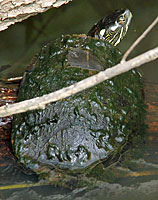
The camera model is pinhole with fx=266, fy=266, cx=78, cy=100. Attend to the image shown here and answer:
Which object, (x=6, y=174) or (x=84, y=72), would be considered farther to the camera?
(x=84, y=72)

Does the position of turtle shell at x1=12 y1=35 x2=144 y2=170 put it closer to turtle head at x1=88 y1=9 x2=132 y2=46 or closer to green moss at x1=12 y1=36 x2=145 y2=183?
green moss at x1=12 y1=36 x2=145 y2=183

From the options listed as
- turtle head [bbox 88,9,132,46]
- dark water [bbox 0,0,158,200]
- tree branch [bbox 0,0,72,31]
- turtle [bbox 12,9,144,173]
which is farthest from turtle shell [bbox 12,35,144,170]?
turtle head [bbox 88,9,132,46]

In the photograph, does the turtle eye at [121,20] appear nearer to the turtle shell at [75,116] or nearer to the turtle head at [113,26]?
the turtle head at [113,26]

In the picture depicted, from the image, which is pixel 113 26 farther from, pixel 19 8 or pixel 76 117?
pixel 76 117

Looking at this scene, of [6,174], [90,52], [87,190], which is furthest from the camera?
[90,52]

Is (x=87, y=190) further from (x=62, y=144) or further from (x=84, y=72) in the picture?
(x=84, y=72)

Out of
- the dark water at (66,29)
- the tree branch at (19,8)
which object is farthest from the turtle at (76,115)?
the dark water at (66,29)

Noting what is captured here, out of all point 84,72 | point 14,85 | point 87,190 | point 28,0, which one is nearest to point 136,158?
point 87,190
